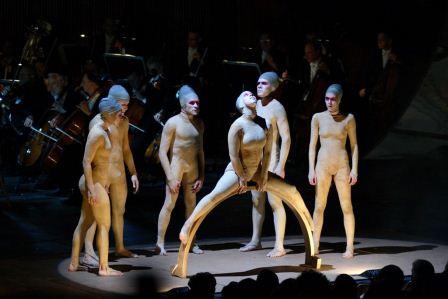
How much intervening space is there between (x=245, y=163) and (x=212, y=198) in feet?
1.68

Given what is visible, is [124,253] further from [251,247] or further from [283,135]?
[283,135]

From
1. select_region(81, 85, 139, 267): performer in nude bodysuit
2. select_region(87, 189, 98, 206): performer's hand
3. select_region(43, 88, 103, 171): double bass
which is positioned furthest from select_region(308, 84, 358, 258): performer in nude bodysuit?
select_region(43, 88, 103, 171): double bass

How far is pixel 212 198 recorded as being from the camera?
11547mm

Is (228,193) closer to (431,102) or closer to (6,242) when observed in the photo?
(6,242)

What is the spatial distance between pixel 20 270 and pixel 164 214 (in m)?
1.87

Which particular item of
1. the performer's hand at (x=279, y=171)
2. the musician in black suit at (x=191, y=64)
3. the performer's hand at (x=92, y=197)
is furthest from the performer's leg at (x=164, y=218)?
the musician in black suit at (x=191, y=64)

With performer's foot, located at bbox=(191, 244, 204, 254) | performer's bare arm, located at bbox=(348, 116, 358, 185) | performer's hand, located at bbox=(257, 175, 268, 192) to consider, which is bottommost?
performer's foot, located at bbox=(191, 244, 204, 254)

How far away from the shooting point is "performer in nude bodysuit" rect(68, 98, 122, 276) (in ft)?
37.5

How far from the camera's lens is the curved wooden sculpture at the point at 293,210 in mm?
11562

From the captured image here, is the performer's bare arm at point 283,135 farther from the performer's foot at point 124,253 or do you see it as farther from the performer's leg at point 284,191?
the performer's foot at point 124,253

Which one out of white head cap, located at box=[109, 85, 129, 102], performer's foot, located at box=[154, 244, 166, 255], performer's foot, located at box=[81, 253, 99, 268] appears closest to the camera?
performer's foot, located at box=[81, 253, 99, 268]

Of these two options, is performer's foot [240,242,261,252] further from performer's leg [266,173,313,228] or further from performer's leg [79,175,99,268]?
performer's leg [79,175,99,268]

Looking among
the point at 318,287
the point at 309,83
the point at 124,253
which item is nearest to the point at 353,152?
the point at 124,253

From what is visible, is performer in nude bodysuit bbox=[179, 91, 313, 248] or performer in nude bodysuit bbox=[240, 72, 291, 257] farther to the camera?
performer in nude bodysuit bbox=[240, 72, 291, 257]
